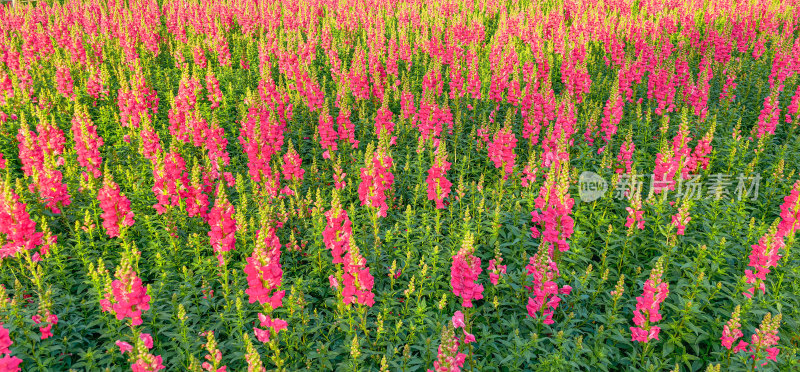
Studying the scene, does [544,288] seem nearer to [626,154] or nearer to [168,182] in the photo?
[626,154]

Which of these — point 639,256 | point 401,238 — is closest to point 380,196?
point 401,238

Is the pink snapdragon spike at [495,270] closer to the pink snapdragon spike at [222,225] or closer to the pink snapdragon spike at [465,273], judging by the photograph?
the pink snapdragon spike at [465,273]

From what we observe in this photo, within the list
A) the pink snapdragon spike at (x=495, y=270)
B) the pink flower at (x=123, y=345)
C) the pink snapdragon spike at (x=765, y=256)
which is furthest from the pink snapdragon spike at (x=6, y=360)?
the pink snapdragon spike at (x=765, y=256)

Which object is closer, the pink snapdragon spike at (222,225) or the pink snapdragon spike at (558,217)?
the pink snapdragon spike at (222,225)

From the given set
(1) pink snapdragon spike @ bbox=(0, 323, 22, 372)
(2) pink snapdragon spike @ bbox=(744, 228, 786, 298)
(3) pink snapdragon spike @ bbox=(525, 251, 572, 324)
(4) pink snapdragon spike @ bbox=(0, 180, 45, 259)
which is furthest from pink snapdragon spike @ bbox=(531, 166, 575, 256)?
(4) pink snapdragon spike @ bbox=(0, 180, 45, 259)

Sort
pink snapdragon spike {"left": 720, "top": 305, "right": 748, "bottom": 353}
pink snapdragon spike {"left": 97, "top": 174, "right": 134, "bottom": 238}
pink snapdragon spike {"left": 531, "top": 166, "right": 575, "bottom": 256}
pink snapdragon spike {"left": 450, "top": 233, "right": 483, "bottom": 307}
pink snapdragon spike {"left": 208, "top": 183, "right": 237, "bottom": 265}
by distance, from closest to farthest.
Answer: pink snapdragon spike {"left": 720, "top": 305, "right": 748, "bottom": 353}, pink snapdragon spike {"left": 450, "top": 233, "right": 483, "bottom": 307}, pink snapdragon spike {"left": 208, "top": 183, "right": 237, "bottom": 265}, pink snapdragon spike {"left": 531, "top": 166, "right": 575, "bottom": 256}, pink snapdragon spike {"left": 97, "top": 174, "right": 134, "bottom": 238}

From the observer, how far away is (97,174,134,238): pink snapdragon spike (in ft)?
22.4

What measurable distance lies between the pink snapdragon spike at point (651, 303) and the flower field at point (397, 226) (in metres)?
0.03

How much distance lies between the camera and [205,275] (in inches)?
271

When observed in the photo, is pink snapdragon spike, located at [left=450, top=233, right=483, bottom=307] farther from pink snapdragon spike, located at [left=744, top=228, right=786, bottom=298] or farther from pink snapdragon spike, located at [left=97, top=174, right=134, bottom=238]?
pink snapdragon spike, located at [left=97, top=174, right=134, bottom=238]

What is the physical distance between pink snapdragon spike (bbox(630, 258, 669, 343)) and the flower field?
31mm

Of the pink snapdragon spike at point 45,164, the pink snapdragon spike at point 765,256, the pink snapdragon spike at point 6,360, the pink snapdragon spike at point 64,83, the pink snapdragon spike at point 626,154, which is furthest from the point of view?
the pink snapdragon spike at point 64,83

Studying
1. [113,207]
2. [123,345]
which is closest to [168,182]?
[113,207]

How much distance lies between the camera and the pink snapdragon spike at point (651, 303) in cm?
530
